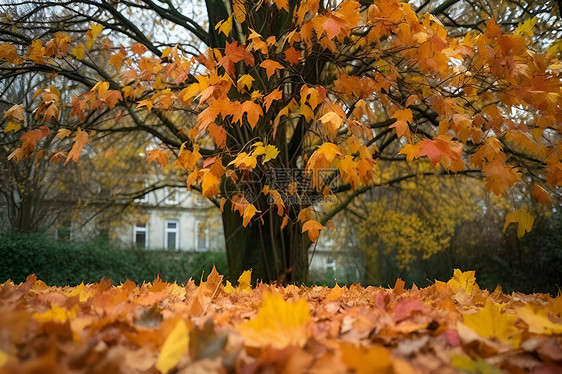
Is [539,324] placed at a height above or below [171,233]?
below

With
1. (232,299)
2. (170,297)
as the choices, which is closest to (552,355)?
(232,299)

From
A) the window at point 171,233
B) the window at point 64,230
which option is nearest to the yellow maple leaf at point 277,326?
the window at point 64,230

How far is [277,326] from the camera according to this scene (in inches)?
36.3

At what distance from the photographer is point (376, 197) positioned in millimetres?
14938

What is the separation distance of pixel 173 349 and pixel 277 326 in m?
0.22

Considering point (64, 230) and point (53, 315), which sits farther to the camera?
point (64, 230)

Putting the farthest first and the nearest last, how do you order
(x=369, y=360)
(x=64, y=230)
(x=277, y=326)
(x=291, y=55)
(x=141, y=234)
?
(x=141, y=234), (x=64, y=230), (x=291, y=55), (x=277, y=326), (x=369, y=360)

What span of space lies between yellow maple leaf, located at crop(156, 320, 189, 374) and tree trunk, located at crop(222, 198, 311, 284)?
3033 millimetres


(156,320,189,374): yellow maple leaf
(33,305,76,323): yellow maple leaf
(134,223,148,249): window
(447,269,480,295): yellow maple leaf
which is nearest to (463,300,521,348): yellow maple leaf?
(156,320,189,374): yellow maple leaf

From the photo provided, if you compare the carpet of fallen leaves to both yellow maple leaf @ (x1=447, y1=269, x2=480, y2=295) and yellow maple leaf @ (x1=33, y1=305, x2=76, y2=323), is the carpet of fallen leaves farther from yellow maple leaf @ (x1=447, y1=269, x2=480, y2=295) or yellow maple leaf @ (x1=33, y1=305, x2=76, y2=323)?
yellow maple leaf @ (x1=447, y1=269, x2=480, y2=295)

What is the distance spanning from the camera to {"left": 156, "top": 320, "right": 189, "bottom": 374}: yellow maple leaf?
81cm

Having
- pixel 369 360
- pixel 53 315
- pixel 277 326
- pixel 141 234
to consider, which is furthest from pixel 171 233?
pixel 369 360

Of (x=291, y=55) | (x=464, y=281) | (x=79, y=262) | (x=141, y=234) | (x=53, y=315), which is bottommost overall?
(x=79, y=262)

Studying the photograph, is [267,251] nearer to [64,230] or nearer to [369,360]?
[369,360]
